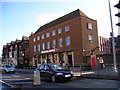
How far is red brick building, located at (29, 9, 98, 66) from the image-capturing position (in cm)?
2934

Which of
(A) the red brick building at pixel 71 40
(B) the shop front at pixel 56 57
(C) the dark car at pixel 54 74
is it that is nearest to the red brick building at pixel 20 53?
(B) the shop front at pixel 56 57

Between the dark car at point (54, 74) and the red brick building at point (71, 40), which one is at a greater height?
the red brick building at point (71, 40)

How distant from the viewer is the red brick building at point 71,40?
1155 inches

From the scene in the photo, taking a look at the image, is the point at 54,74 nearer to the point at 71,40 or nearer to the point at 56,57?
the point at 71,40

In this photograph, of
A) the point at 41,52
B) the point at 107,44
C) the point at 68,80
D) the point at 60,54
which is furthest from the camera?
the point at 107,44

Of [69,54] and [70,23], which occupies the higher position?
[70,23]

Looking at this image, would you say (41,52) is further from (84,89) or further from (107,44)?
(84,89)

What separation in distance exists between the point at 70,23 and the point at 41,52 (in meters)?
13.8

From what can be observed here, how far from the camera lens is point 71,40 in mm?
31016

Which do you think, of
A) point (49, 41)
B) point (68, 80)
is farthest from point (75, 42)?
point (68, 80)

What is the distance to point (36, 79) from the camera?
9.77 metres

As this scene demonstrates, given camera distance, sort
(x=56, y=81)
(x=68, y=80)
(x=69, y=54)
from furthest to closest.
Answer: (x=69, y=54) → (x=68, y=80) → (x=56, y=81)

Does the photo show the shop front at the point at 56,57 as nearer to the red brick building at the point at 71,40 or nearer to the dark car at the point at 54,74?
the red brick building at the point at 71,40

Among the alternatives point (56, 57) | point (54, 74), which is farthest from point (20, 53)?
point (54, 74)
